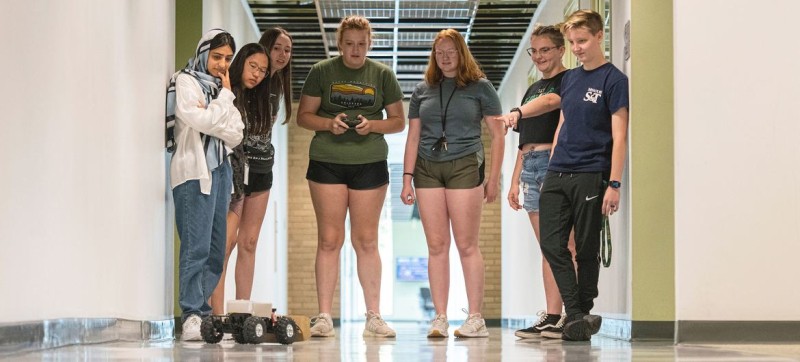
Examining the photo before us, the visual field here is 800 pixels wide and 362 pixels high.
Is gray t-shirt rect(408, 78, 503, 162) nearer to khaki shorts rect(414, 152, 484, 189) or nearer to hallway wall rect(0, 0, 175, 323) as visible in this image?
khaki shorts rect(414, 152, 484, 189)

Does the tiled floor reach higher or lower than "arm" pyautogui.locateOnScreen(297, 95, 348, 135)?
lower

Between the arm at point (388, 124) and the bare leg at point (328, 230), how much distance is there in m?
0.31

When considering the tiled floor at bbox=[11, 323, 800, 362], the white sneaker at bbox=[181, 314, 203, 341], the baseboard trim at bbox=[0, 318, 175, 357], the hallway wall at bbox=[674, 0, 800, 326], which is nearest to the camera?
the tiled floor at bbox=[11, 323, 800, 362]

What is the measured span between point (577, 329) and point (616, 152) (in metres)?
0.76

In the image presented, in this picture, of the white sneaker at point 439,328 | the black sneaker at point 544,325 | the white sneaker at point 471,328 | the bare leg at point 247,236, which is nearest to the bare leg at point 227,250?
the bare leg at point 247,236

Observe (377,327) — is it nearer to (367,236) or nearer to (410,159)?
(367,236)

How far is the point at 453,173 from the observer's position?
5.11m

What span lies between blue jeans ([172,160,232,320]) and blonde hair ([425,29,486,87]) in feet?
3.84

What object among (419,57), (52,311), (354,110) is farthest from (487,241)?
(52,311)

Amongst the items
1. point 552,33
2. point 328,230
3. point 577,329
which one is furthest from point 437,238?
point 552,33

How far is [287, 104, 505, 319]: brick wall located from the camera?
13445 mm

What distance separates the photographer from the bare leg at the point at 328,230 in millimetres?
5141

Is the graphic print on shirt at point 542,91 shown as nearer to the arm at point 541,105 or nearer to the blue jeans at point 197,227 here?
the arm at point 541,105

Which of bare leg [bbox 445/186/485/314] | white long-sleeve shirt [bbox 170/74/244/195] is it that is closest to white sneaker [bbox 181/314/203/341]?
white long-sleeve shirt [bbox 170/74/244/195]
